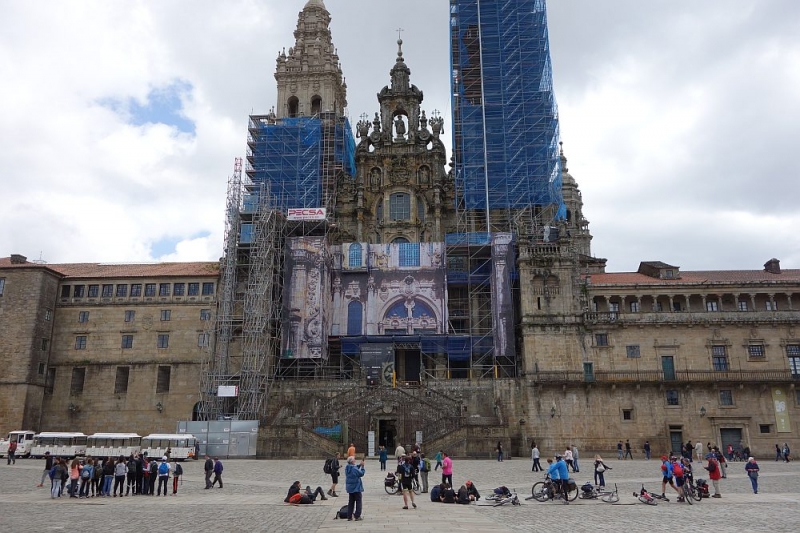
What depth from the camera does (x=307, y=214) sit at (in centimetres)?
5825

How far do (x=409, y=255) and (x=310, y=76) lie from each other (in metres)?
25.5

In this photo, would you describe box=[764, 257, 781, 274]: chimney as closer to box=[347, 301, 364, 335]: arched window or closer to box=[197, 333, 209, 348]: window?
box=[347, 301, 364, 335]: arched window

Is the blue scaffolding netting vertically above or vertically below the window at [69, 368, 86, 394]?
above

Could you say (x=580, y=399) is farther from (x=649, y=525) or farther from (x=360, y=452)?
(x=649, y=525)

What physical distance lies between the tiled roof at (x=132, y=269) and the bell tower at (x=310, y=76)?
1983cm

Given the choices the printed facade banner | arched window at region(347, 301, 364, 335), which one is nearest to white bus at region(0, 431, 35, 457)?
arched window at region(347, 301, 364, 335)

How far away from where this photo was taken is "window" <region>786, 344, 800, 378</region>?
51875mm

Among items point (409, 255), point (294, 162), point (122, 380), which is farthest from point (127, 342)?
point (409, 255)

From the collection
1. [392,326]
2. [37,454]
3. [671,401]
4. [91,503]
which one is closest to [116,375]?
[37,454]

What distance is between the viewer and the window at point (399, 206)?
6275 centimetres

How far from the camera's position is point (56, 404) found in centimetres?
5594

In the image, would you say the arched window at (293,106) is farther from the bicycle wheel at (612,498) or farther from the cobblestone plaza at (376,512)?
the bicycle wheel at (612,498)

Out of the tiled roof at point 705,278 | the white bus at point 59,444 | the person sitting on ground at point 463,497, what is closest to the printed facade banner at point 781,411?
the tiled roof at point 705,278

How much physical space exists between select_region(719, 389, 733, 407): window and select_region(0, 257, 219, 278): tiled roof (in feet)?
140
